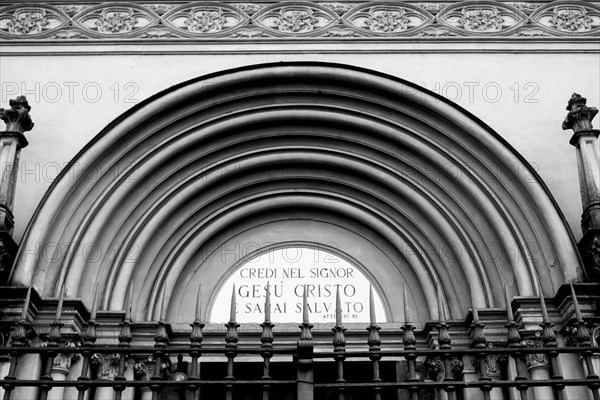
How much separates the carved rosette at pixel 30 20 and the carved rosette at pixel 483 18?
4772 mm

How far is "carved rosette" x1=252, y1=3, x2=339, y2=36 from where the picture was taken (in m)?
10.3

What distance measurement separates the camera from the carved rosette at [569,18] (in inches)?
405

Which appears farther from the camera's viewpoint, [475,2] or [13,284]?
[475,2]

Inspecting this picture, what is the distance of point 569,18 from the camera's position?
10.4m

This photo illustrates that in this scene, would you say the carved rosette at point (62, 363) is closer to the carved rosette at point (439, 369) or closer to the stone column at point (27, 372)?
the stone column at point (27, 372)

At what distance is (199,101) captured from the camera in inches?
383

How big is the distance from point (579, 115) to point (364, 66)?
256 cm

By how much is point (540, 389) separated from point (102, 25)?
6.64 metres

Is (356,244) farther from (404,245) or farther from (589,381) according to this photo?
(589,381)

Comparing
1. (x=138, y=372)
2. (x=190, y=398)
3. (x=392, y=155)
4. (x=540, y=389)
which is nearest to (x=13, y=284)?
(x=138, y=372)

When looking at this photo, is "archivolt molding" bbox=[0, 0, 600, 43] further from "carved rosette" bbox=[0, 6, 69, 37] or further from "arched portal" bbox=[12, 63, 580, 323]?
"arched portal" bbox=[12, 63, 580, 323]

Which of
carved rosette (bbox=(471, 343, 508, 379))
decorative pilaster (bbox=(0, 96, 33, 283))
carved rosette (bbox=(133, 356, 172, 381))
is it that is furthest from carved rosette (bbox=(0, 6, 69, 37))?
carved rosette (bbox=(471, 343, 508, 379))

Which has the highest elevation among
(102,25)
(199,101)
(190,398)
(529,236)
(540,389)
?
(102,25)

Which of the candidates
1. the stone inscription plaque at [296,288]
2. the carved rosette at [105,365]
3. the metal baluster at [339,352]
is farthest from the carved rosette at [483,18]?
the carved rosette at [105,365]
